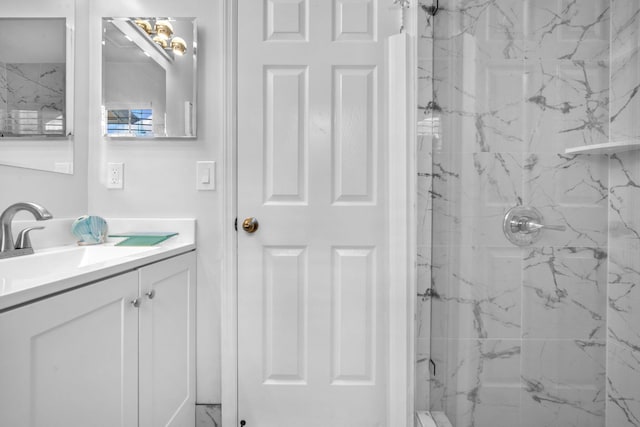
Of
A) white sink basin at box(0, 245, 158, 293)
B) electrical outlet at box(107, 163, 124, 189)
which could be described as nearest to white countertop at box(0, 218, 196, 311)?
white sink basin at box(0, 245, 158, 293)

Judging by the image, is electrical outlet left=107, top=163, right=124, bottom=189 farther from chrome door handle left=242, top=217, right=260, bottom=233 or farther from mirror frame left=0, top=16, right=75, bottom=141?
chrome door handle left=242, top=217, right=260, bottom=233

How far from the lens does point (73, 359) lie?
2.32 ft

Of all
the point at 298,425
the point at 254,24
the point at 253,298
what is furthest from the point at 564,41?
the point at 298,425

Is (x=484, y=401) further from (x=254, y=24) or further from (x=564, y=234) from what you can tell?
(x=254, y=24)

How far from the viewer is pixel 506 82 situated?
92cm

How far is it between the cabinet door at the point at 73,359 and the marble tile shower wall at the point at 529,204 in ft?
3.48

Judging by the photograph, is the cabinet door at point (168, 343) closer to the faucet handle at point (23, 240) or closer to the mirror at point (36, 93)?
the faucet handle at point (23, 240)

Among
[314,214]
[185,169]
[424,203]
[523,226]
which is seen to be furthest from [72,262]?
[523,226]

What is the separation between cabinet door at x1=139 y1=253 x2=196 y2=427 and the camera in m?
1.00

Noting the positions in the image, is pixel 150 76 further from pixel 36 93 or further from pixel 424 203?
pixel 424 203

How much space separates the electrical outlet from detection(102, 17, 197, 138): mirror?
0.13m

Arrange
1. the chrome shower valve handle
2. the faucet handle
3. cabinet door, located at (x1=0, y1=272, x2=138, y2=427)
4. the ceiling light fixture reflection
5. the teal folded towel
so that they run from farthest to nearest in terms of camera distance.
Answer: the ceiling light fixture reflection < the teal folded towel < the faucet handle < the chrome shower valve handle < cabinet door, located at (x1=0, y1=272, x2=138, y2=427)

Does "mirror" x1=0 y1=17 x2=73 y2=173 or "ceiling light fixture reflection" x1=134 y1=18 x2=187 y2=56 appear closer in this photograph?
"mirror" x1=0 y1=17 x2=73 y2=173

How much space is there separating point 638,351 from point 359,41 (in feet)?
4.50
